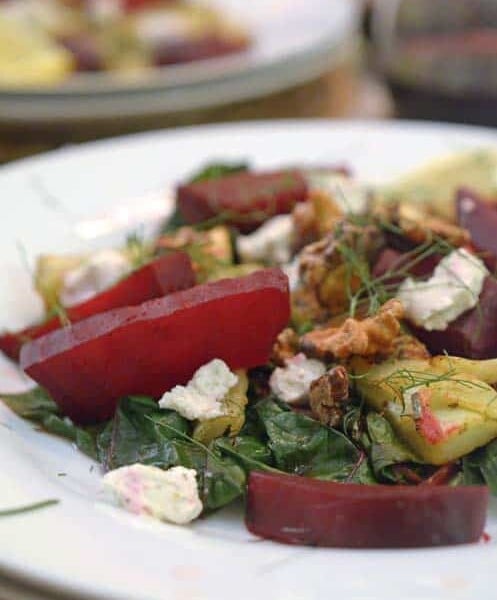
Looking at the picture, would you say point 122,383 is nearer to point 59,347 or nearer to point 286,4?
point 59,347

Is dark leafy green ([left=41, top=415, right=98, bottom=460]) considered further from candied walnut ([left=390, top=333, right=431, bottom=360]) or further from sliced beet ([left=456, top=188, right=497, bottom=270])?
sliced beet ([left=456, top=188, right=497, bottom=270])

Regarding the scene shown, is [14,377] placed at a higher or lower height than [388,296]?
lower

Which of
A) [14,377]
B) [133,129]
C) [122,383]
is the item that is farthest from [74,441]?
[133,129]

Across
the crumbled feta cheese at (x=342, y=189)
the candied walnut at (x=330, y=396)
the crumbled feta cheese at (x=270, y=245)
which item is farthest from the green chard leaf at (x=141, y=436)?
the crumbled feta cheese at (x=342, y=189)

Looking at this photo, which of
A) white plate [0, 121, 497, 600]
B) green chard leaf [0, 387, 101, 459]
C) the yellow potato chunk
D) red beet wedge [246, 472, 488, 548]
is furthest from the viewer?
the yellow potato chunk

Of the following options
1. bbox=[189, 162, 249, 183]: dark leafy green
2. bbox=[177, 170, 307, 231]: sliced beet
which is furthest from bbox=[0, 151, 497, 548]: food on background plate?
bbox=[189, 162, 249, 183]: dark leafy green

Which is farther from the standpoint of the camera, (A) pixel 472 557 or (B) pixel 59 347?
(B) pixel 59 347
